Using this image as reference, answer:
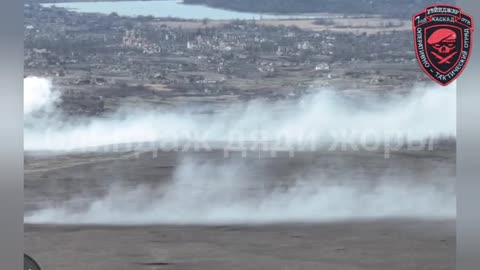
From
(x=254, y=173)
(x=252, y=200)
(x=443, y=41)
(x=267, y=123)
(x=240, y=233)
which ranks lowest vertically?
(x=240, y=233)

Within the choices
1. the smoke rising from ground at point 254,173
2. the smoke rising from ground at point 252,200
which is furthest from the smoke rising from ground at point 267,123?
the smoke rising from ground at point 252,200

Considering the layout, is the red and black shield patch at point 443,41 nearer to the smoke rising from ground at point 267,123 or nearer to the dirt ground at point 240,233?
the smoke rising from ground at point 267,123

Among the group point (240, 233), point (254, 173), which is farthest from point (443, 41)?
point (240, 233)

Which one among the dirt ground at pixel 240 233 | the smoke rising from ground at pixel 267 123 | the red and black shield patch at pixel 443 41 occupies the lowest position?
the dirt ground at pixel 240 233

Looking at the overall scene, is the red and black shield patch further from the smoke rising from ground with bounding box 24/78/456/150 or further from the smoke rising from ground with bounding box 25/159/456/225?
the smoke rising from ground with bounding box 25/159/456/225

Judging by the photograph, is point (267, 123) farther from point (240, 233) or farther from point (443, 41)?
point (443, 41)

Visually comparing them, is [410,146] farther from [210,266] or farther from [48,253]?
[48,253]

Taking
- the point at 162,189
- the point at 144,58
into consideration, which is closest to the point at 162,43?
the point at 144,58
